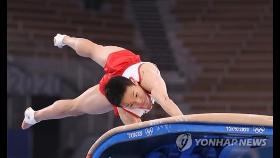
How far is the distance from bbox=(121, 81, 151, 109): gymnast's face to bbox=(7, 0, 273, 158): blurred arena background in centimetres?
342

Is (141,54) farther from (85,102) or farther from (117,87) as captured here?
(117,87)

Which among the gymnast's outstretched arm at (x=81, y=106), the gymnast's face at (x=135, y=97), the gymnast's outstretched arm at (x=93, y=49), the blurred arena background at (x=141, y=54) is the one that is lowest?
the gymnast's face at (x=135, y=97)

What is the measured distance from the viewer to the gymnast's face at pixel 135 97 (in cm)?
278

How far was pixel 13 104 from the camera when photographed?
6.30 meters

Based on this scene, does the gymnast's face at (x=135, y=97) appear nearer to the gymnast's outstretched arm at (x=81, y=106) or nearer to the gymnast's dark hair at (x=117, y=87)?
the gymnast's dark hair at (x=117, y=87)

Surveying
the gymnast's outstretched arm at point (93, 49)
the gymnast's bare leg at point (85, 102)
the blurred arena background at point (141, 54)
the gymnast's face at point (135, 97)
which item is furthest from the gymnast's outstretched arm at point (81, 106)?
the blurred arena background at point (141, 54)

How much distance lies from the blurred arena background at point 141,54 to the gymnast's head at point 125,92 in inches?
136

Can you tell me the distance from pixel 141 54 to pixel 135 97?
4886 mm

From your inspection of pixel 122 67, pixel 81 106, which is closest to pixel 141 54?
pixel 81 106

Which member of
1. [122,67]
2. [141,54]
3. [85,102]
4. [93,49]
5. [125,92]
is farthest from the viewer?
[141,54]

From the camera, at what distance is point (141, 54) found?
7691 mm
